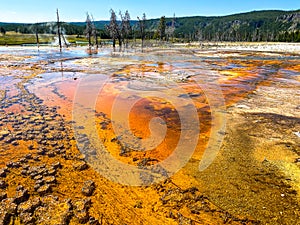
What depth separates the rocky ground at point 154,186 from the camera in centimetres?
451

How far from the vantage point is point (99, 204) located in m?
4.86

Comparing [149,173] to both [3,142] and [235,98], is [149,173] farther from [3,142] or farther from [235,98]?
[235,98]

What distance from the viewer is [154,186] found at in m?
5.45

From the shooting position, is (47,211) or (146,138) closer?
(47,211)

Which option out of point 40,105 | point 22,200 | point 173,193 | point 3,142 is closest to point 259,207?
point 173,193

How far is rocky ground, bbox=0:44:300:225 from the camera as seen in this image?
4.51 m

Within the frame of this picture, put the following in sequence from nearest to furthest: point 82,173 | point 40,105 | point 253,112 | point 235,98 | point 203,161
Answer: point 82,173 < point 203,161 < point 253,112 < point 40,105 < point 235,98

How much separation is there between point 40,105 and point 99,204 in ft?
26.2

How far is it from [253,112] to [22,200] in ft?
31.0

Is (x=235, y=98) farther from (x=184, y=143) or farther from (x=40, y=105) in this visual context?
(x=40, y=105)

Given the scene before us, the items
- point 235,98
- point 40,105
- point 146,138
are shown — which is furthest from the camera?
point 235,98

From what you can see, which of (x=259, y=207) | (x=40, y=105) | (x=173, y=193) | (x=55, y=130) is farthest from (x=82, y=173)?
(x=40, y=105)

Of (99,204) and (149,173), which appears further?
(149,173)

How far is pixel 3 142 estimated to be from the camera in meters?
7.33
